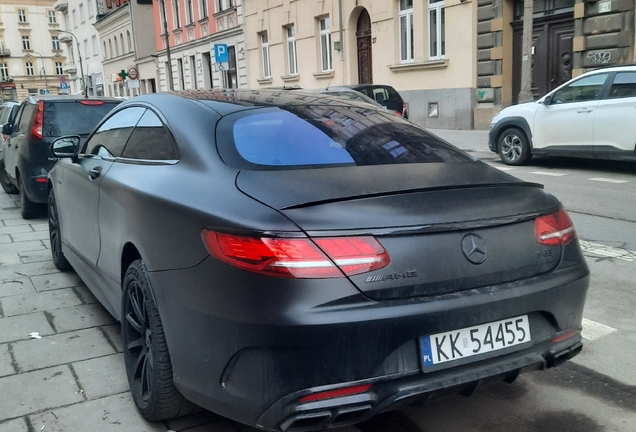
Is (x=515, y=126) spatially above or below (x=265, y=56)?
below

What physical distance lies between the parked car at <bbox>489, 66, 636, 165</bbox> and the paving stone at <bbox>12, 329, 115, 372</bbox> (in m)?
8.54

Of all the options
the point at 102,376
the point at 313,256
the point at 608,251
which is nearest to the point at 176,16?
the point at 608,251

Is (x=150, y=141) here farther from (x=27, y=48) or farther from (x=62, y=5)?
(x=27, y=48)

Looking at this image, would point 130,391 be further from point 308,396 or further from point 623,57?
point 623,57

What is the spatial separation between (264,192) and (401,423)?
1297mm

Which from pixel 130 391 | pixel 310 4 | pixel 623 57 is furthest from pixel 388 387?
pixel 310 4

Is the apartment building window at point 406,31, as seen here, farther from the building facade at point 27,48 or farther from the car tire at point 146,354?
the building facade at point 27,48

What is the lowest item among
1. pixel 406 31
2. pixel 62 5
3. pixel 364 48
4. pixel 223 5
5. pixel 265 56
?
pixel 364 48

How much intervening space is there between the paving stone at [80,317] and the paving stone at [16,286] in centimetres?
72

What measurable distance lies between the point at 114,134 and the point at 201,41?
3400 centimetres

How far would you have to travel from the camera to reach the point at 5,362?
12.3 ft

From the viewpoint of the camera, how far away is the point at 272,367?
221cm

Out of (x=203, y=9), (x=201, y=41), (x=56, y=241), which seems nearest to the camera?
(x=56, y=241)

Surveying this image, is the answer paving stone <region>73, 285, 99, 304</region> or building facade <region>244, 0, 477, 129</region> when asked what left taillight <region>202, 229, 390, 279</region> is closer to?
paving stone <region>73, 285, 99, 304</region>
